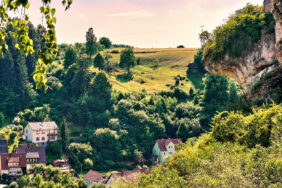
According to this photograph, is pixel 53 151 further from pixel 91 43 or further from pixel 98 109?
pixel 91 43

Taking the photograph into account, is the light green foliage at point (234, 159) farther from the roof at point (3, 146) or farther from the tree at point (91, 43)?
the tree at point (91, 43)

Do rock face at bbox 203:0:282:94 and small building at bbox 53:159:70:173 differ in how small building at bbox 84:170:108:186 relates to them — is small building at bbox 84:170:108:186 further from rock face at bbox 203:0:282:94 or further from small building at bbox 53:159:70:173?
rock face at bbox 203:0:282:94

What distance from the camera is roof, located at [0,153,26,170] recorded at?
2183 inches

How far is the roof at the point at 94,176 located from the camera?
176 feet

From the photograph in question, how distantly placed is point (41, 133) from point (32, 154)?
913 centimetres

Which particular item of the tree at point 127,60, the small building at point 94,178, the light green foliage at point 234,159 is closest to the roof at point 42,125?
the small building at point 94,178

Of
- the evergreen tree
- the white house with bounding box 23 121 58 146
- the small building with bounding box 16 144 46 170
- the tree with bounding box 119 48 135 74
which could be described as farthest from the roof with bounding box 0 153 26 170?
the tree with bounding box 119 48 135 74

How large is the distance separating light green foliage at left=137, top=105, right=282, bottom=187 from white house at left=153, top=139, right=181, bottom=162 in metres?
50.5

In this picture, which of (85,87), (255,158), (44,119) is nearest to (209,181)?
(255,158)

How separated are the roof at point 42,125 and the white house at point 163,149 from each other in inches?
778

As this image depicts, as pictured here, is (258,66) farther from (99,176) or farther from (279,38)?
(99,176)

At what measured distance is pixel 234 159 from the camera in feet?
41.2

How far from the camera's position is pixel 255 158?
12828 millimetres

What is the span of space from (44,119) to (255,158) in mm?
64308
